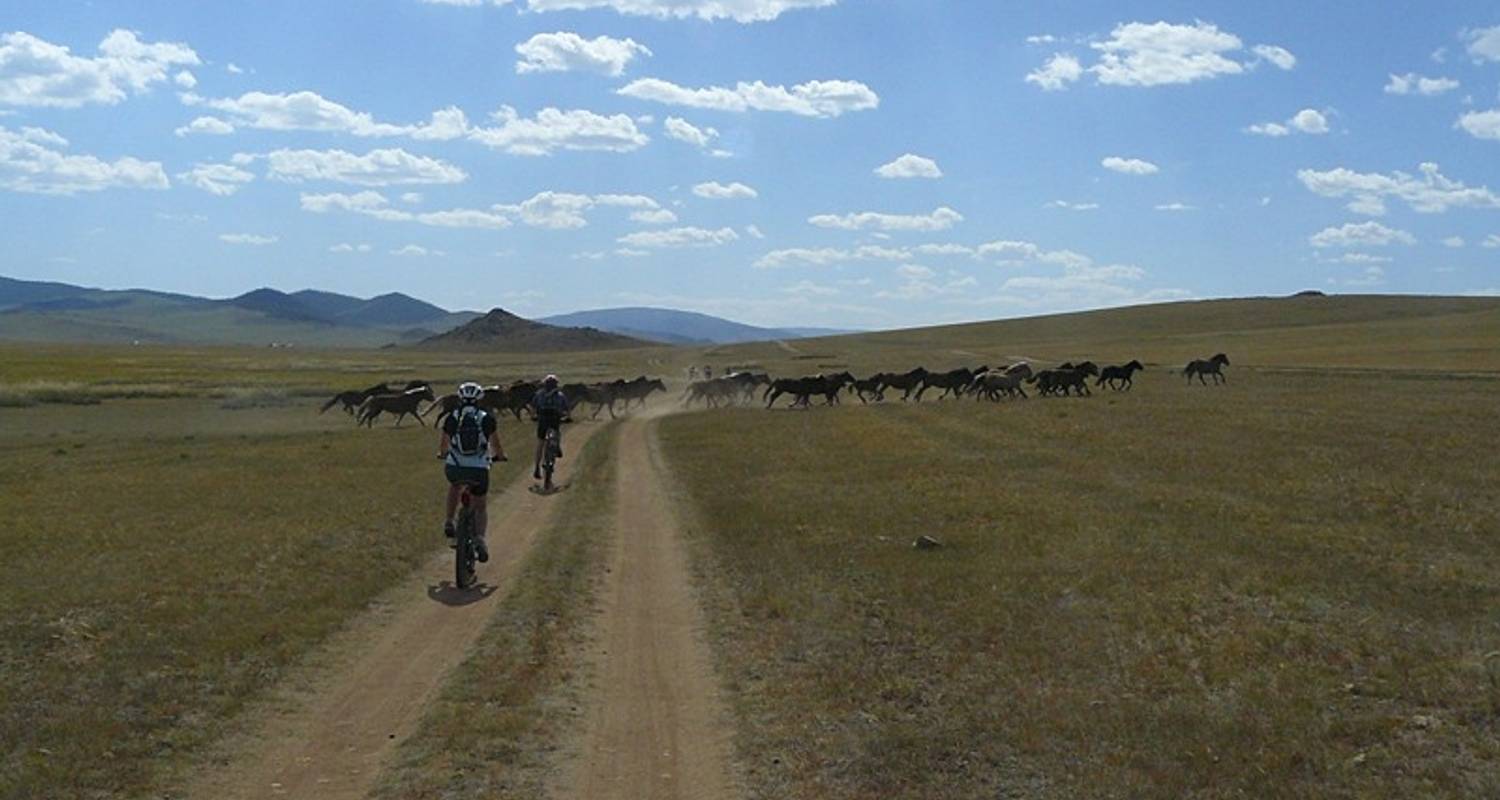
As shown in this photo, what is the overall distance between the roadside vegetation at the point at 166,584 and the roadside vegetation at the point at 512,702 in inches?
59.9

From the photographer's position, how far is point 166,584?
14.2 metres

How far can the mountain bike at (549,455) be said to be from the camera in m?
24.7

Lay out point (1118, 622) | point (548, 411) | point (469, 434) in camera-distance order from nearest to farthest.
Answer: point (1118, 622)
point (469, 434)
point (548, 411)

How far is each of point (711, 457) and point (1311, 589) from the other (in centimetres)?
1818

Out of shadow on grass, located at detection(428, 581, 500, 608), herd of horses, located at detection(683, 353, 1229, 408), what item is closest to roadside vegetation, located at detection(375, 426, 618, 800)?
shadow on grass, located at detection(428, 581, 500, 608)

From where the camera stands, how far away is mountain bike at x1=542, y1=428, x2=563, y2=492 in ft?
81.1

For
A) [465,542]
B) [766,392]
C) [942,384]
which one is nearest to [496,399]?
[766,392]

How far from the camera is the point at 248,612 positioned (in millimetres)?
12938

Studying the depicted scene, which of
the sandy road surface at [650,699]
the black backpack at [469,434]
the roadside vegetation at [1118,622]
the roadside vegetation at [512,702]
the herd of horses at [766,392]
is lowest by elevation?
the sandy road surface at [650,699]

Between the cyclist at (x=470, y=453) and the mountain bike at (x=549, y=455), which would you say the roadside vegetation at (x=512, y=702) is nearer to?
the cyclist at (x=470, y=453)

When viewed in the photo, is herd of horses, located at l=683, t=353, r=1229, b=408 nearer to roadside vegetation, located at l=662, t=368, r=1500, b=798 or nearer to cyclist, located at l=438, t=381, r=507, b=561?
roadside vegetation, located at l=662, t=368, r=1500, b=798

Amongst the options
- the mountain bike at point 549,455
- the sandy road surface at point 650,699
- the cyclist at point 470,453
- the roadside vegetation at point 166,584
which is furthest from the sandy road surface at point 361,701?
the mountain bike at point 549,455

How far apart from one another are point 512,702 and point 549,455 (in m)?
15.4

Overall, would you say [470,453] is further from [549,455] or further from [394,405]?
[394,405]
